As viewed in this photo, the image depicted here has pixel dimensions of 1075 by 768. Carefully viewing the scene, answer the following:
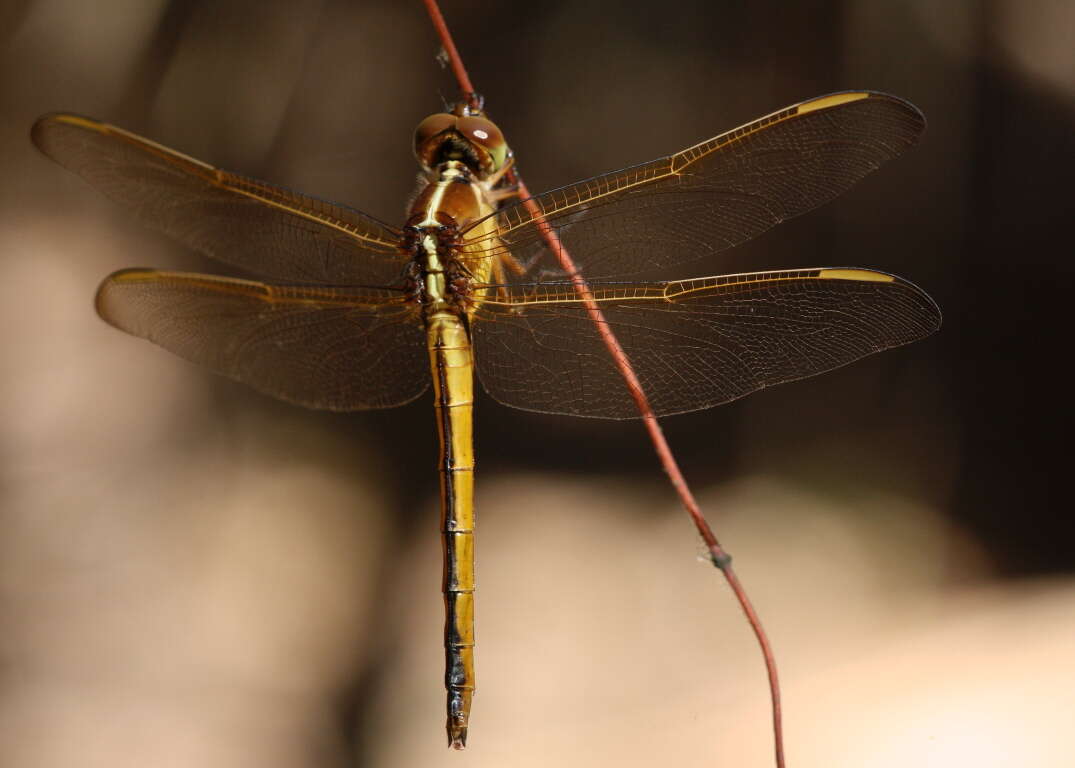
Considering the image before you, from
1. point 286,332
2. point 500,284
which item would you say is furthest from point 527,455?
point 500,284

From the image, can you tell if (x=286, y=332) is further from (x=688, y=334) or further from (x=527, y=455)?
(x=527, y=455)

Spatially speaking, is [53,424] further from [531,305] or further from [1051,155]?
[1051,155]

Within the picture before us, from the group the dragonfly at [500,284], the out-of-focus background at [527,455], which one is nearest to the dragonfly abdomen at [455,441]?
the dragonfly at [500,284]

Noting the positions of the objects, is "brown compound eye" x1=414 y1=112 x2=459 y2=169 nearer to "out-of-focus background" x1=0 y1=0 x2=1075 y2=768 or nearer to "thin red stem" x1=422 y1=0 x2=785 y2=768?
"thin red stem" x1=422 y1=0 x2=785 y2=768

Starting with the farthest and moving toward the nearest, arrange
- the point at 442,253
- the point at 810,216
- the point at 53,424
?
the point at 53,424, the point at 810,216, the point at 442,253

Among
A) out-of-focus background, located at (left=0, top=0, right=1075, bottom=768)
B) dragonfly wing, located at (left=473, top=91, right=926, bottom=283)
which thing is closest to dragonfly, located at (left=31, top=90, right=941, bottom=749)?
dragonfly wing, located at (left=473, top=91, right=926, bottom=283)

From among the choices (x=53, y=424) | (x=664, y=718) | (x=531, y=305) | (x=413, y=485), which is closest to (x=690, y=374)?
(x=531, y=305)
